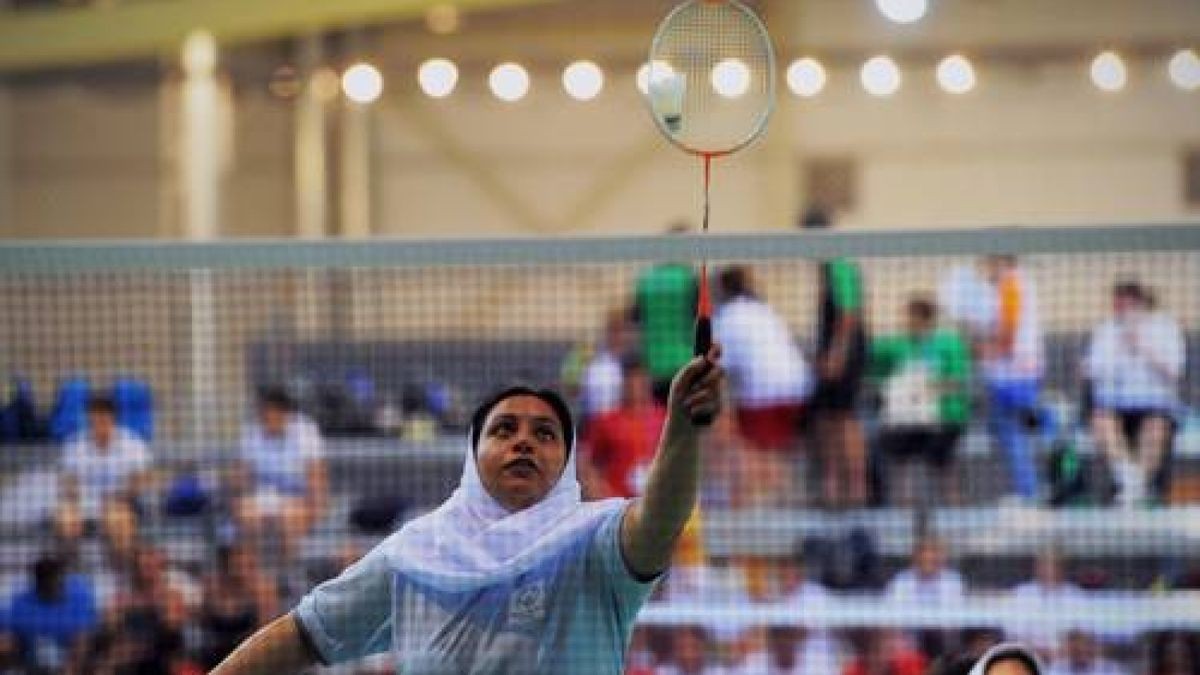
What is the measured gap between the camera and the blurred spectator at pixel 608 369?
25.5ft

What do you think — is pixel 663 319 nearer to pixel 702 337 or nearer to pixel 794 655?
pixel 794 655

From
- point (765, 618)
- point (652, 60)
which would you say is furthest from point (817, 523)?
point (652, 60)

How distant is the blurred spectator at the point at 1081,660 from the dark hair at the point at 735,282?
1379 mm

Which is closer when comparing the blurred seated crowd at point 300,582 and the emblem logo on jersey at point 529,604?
the emblem logo on jersey at point 529,604

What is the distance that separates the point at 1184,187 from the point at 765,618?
15603 millimetres

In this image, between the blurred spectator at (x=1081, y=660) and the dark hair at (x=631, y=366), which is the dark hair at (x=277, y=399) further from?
the blurred spectator at (x=1081, y=660)

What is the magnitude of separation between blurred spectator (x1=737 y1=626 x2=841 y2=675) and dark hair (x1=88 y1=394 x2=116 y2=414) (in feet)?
6.62

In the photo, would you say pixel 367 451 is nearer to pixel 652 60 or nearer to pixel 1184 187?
pixel 652 60

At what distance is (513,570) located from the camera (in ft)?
15.5

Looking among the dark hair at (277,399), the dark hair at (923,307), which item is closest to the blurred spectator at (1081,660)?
the dark hair at (923,307)

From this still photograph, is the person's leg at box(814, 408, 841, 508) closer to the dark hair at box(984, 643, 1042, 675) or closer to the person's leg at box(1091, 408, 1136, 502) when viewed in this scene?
the person's leg at box(1091, 408, 1136, 502)

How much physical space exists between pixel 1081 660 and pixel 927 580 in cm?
50

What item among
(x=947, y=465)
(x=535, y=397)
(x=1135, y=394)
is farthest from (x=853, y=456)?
(x=535, y=397)

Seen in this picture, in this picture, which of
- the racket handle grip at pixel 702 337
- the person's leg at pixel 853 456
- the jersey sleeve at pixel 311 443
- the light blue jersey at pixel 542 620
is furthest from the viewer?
the jersey sleeve at pixel 311 443
